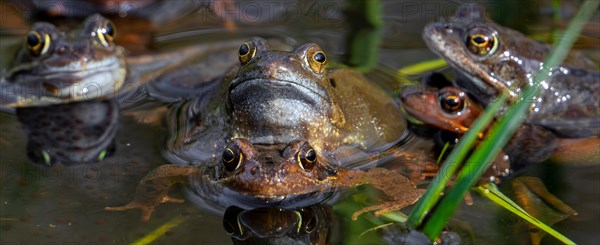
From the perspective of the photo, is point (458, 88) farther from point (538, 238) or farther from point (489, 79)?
point (538, 238)

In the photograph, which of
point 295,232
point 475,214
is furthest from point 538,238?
point 295,232

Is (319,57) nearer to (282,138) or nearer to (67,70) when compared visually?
(282,138)

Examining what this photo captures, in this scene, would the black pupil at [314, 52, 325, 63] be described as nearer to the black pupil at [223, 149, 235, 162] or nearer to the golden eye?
the golden eye

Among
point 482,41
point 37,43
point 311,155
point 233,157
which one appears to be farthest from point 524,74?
point 37,43

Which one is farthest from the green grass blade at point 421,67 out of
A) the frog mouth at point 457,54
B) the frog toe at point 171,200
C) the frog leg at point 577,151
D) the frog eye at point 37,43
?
the frog eye at point 37,43

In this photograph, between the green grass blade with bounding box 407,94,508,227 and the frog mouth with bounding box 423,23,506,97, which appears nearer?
the green grass blade with bounding box 407,94,508,227

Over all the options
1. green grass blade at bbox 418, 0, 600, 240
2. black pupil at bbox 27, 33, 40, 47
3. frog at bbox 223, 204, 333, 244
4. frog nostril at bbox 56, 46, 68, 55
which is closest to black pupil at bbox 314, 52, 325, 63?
frog at bbox 223, 204, 333, 244
